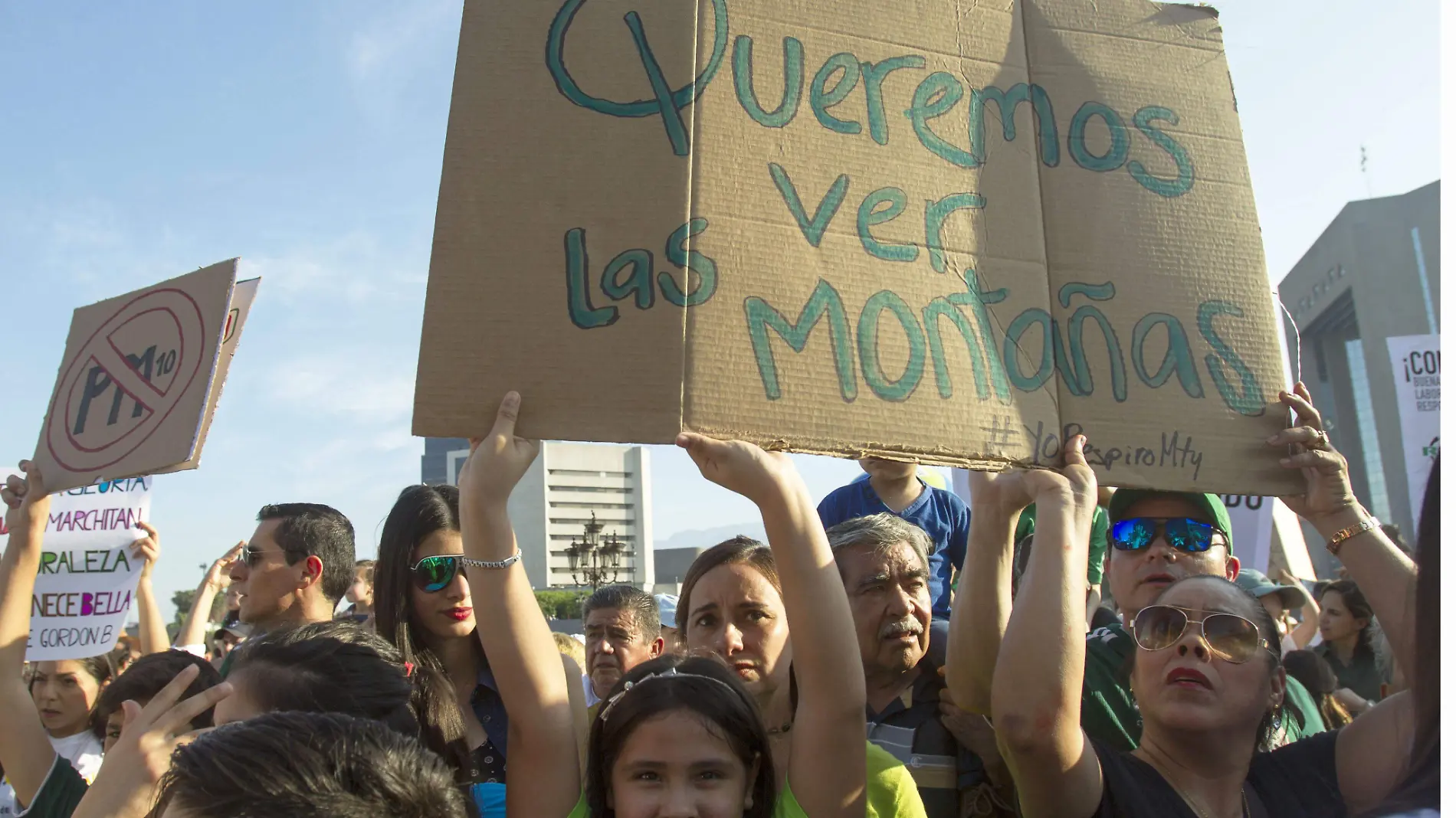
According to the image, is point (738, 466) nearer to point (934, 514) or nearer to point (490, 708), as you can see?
point (490, 708)

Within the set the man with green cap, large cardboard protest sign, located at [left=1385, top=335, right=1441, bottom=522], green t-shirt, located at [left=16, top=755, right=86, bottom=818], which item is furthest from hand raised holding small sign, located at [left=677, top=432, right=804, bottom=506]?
large cardboard protest sign, located at [left=1385, top=335, right=1441, bottom=522]

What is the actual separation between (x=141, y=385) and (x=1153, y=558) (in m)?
2.84

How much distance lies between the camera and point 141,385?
326cm

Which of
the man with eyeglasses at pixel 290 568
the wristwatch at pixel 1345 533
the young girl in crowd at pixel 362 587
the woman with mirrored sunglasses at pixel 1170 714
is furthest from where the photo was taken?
the young girl in crowd at pixel 362 587

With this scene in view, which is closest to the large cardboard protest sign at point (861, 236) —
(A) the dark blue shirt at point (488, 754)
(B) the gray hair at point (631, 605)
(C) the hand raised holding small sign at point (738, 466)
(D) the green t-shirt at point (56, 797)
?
(C) the hand raised holding small sign at point (738, 466)

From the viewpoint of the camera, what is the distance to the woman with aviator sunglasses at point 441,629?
2.56m

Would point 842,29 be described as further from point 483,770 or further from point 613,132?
point 483,770

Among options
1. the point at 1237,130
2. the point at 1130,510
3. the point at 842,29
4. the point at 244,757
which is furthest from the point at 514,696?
the point at 1237,130

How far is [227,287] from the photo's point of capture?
126 inches

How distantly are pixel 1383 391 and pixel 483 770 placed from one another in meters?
55.7

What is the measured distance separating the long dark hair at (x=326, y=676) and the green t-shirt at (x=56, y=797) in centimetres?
93

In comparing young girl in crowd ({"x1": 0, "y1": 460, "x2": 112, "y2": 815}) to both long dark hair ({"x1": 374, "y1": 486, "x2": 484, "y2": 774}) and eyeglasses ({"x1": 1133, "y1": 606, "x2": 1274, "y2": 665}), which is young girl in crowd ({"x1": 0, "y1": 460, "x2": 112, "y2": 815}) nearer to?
long dark hair ({"x1": 374, "y1": 486, "x2": 484, "y2": 774})

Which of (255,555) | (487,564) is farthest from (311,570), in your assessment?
(487,564)

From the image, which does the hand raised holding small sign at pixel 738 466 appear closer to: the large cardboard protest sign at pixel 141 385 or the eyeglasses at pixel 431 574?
the eyeglasses at pixel 431 574
